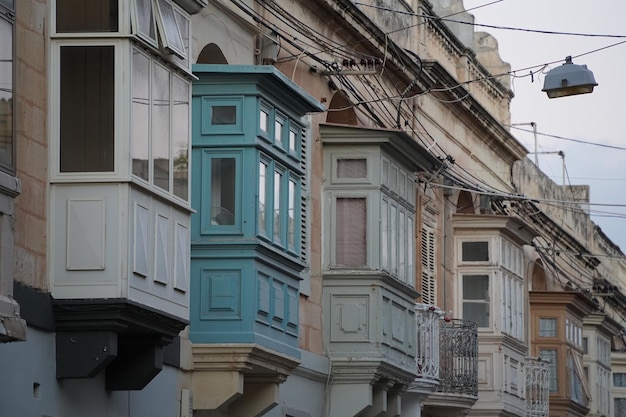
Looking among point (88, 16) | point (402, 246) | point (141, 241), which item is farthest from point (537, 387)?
point (88, 16)

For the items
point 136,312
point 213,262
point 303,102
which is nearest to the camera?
point 136,312

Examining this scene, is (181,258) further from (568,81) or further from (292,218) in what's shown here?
(568,81)

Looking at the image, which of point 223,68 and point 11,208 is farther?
point 223,68

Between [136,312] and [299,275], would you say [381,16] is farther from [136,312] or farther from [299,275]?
[136,312]

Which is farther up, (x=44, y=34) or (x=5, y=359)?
(x=44, y=34)

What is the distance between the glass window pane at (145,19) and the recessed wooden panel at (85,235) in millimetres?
1588

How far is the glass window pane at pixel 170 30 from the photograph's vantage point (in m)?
15.2

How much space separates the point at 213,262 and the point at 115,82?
3.37 meters

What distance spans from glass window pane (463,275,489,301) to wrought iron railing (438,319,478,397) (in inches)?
108

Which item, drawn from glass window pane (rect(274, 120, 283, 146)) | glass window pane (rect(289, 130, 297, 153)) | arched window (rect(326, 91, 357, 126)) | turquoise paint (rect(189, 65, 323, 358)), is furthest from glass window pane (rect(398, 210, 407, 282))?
glass window pane (rect(274, 120, 283, 146))

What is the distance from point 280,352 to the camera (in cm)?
1822

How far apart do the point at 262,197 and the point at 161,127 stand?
2789 millimetres

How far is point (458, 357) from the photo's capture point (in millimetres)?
26875

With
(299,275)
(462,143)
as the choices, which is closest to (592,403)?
(462,143)
